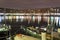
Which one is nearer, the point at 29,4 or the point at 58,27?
the point at 29,4

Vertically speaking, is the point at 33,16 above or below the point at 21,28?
above

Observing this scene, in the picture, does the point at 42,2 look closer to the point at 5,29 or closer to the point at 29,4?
the point at 29,4

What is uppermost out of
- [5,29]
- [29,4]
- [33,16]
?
[29,4]

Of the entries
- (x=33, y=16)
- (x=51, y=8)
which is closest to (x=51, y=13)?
(x=51, y=8)

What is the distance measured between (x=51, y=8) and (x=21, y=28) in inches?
14.3

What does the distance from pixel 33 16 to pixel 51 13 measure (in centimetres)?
18

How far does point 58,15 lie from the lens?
3.59 ft

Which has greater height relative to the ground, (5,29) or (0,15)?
(0,15)

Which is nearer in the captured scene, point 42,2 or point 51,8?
point 42,2

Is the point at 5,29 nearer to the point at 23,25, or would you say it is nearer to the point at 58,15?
the point at 23,25

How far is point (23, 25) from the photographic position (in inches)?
45.9

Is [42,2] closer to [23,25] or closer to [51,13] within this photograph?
[51,13]

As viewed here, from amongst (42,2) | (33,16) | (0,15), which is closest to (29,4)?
(42,2)

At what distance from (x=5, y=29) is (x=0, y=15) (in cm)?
15
